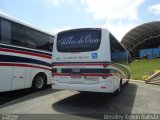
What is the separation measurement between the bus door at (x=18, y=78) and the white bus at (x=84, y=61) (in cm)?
184

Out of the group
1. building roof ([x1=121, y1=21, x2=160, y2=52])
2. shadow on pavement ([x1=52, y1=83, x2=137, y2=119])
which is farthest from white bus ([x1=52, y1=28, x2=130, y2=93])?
building roof ([x1=121, y1=21, x2=160, y2=52])

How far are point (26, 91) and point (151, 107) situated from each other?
242 inches

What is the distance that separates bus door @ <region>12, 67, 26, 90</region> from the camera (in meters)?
8.66

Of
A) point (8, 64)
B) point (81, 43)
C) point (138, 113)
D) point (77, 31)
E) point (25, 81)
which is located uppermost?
point (77, 31)

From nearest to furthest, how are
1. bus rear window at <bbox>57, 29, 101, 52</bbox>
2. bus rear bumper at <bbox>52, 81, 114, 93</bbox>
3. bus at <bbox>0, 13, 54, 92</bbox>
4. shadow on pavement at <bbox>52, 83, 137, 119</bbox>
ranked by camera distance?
shadow on pavement at <bbox>52, 83, 137, 119</bbox>, bus rear bumper at <bbox>52, 81, 114, 93</bbox>, bus rear window at <bbox>57, 29, 101, 52</bbox>, bus at <bbox>0, 13, 54, 92</bbox>

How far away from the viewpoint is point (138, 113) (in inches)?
264

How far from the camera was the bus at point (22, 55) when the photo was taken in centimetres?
809

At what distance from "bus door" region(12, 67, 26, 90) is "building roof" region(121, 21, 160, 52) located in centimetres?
4578

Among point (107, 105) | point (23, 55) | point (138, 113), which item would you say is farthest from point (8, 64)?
point (138, 113)

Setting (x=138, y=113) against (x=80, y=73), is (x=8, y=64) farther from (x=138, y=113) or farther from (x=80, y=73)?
(x=138, y=113)

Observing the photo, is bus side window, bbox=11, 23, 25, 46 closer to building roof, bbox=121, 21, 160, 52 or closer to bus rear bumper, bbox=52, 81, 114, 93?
bus rear bumper, bbox=52, 81, 114, 93

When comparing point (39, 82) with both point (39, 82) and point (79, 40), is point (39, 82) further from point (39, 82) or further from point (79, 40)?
point (79, 40)

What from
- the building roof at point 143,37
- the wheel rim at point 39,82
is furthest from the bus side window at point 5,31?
the building roof at point 143,37

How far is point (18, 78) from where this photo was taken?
8.91m
